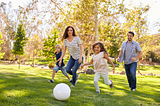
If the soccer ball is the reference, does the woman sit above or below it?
above

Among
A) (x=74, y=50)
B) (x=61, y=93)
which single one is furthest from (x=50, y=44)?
(x=61, y=93)

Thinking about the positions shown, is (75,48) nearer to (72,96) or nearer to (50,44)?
(72,96)

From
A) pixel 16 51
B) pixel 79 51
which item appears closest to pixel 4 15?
pixel 16 51

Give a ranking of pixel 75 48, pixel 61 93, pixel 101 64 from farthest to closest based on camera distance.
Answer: pixel 75 48 → pixel 101 64 → pixel 61 93

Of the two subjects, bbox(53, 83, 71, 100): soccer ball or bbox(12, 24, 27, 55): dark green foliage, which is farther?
bbox(12, 24, 27, 55): dark green foliage

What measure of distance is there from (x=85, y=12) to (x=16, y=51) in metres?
18.6

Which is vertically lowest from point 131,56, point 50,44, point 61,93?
point 61,93

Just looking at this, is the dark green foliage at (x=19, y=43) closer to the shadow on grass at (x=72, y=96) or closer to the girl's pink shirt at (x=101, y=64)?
the shadow on grass at (x=72, y=96)

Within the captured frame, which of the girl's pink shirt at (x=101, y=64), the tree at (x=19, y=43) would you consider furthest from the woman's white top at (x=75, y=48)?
the tree at (x=19, y=43)

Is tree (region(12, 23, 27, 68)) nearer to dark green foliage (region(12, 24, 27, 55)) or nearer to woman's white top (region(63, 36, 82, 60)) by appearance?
dark green foliage (region(12, 24, 27, 55))

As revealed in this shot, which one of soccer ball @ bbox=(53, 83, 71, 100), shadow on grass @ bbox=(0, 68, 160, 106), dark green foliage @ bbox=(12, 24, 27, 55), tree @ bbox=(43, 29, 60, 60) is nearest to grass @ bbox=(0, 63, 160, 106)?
shadow on grass @ bbox=(0, 68, 160, 106)

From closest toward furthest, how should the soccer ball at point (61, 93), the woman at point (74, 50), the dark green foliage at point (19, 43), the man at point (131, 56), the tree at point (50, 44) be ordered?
the soccer ball at point (61, 93) < the woman at point (74, 50) < the man at point (131, 56) < the dark green foliage at point (19, 43) < the tree at point (50, 44)

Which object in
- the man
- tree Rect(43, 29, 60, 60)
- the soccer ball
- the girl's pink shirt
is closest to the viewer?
the soccer ball

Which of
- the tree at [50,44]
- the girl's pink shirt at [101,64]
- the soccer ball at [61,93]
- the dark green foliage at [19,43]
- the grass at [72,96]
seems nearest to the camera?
the grass at [72,96]
